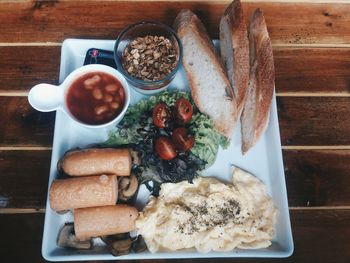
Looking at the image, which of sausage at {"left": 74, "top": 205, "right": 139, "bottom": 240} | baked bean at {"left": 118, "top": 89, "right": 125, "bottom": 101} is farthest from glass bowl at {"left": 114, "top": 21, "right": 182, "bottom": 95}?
sausage at {"left": 74, "top": 205, "right": 139, "bottom": 240}

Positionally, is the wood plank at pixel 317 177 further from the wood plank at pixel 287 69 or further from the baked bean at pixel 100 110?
the baked bean at pixel 100 110

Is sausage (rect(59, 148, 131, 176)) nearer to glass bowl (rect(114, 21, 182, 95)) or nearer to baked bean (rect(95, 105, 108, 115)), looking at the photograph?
baked bean (rect(95, 105, 108, 115))

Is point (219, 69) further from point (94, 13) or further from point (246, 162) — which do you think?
point (94, 13)

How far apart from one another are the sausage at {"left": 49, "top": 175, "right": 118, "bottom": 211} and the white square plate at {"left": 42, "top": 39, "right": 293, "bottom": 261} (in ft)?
0.29

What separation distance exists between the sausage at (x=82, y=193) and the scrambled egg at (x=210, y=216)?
0.64 feet

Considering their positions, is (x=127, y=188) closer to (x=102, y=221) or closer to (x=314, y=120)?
(x=102, y=221)

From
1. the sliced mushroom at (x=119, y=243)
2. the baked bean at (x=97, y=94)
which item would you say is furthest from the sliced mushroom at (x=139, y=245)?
the baked bean at (x=97, y=94)

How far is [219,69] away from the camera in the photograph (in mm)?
1924

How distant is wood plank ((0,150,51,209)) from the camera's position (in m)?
1.93

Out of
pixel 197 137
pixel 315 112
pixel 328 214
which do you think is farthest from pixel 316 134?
pixel 197 137

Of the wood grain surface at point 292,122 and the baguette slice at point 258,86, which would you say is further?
the wood grain surface at point 292,122

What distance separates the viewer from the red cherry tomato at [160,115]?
1.82 metres

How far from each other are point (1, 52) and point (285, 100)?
1.63 m

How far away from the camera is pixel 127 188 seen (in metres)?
1.78
